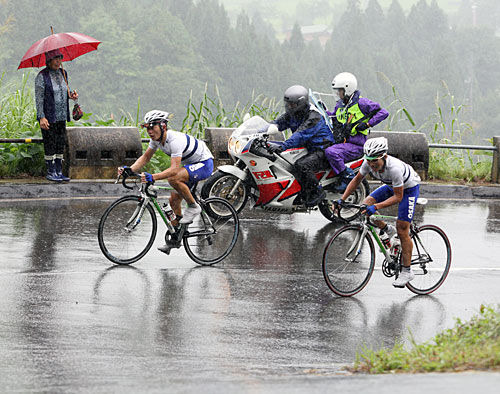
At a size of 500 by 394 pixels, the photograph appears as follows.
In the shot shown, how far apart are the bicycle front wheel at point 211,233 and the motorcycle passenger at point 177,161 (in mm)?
140

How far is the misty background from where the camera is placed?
121m

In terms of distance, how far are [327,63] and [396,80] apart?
1192 centimetres

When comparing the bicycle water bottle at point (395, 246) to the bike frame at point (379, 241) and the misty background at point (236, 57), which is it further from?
the misty background at point (236, 57)

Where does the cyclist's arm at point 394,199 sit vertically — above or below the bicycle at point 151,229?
above

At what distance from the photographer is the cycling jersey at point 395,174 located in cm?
894

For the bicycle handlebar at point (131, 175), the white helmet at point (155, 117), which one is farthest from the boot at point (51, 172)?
the white helmet at point (155, 117)

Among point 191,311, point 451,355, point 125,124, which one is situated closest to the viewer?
point 451,355

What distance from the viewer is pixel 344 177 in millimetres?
13391

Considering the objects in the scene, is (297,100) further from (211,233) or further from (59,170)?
(59,170)

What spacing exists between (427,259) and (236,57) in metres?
131

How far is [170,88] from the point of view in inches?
4926

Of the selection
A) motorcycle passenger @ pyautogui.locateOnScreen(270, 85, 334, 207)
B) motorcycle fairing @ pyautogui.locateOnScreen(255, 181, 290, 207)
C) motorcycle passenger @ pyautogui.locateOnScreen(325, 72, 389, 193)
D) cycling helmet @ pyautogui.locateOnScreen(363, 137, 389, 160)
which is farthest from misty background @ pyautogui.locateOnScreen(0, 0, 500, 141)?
cycling helmet @ pyautogui.locateOnScreen(363, 137, 389, 160)

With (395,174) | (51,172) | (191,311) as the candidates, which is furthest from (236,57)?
(191,311)

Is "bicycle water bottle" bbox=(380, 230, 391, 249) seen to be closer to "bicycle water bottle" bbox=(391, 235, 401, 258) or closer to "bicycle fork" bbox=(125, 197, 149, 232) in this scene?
"bicycle water bottle" bbox=(391, 235, 401, 258)
